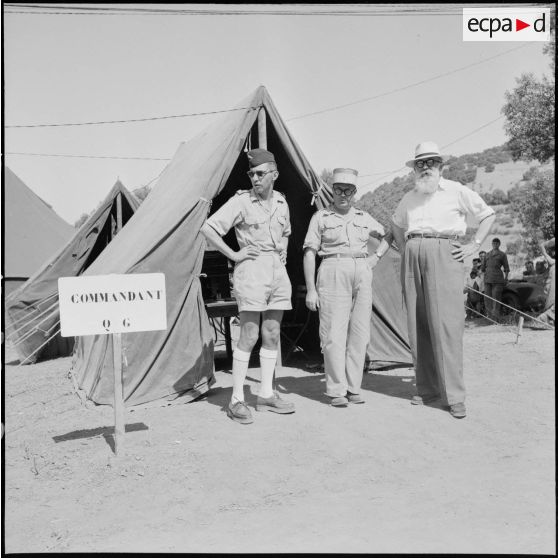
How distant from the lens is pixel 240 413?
4.34 metres

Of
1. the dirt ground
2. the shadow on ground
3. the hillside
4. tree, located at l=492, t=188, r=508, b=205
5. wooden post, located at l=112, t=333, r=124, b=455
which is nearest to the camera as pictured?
the dirt ground

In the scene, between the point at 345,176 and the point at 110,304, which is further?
the point at 345,176

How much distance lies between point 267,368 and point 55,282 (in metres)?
6.26

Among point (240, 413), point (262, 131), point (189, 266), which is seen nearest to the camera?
point (240, 413)

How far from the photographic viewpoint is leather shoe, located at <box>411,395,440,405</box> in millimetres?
4777

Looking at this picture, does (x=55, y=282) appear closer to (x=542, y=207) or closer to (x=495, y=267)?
(x=495, y=267)

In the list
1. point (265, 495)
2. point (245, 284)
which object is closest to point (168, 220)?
point (245, 284)

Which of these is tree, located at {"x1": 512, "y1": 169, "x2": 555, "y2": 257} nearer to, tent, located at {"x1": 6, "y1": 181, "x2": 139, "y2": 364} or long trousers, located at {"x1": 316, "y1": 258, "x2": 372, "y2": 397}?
tent, located at {"x1": 6, "y1": 181, "x2": 139, "y2": 364}

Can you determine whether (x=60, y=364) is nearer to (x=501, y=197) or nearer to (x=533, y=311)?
(x=533, y=311)

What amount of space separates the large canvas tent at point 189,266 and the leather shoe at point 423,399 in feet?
5.08

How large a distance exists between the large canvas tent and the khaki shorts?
106cm

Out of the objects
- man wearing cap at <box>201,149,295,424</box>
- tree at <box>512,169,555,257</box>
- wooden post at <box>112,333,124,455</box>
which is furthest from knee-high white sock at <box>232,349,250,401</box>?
tree at <box>512,169,555,257</box>

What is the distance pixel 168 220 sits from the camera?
225 inches

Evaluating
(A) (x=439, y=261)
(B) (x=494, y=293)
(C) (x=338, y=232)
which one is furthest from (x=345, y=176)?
(B) (x=494, y=293)
